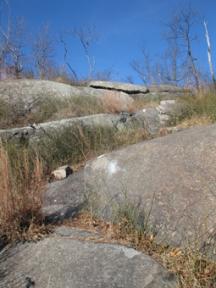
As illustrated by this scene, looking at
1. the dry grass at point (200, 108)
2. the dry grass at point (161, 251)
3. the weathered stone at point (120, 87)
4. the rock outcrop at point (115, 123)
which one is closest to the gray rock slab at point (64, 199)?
the dry grass at point (161, 251)

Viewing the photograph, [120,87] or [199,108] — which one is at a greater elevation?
[120,87]

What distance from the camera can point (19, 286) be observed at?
8.99 feet

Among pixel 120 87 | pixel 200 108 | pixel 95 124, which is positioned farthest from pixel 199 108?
pixel 120 87

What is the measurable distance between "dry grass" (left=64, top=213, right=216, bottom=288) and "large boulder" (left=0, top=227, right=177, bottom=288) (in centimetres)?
9

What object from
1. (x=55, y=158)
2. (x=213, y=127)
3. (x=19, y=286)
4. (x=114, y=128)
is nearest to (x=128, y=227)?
(x=19, y=286)

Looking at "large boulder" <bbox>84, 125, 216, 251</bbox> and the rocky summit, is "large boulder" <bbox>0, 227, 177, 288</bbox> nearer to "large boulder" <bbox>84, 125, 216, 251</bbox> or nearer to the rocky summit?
the rocky summit

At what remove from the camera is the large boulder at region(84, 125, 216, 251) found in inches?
125

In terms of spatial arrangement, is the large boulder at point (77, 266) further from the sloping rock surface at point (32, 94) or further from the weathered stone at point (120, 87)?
the weathered stone at point (120, 87)

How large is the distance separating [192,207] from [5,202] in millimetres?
1375

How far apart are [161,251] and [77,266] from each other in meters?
0.59

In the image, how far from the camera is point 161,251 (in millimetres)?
3062

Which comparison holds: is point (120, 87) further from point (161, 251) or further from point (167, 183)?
point (161, 251)

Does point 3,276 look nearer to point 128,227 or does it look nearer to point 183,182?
point 128,227

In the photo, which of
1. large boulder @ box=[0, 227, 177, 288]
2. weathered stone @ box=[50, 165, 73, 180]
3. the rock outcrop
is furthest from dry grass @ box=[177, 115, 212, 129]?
large boulder @ box=[0, 227, 177, 288]
